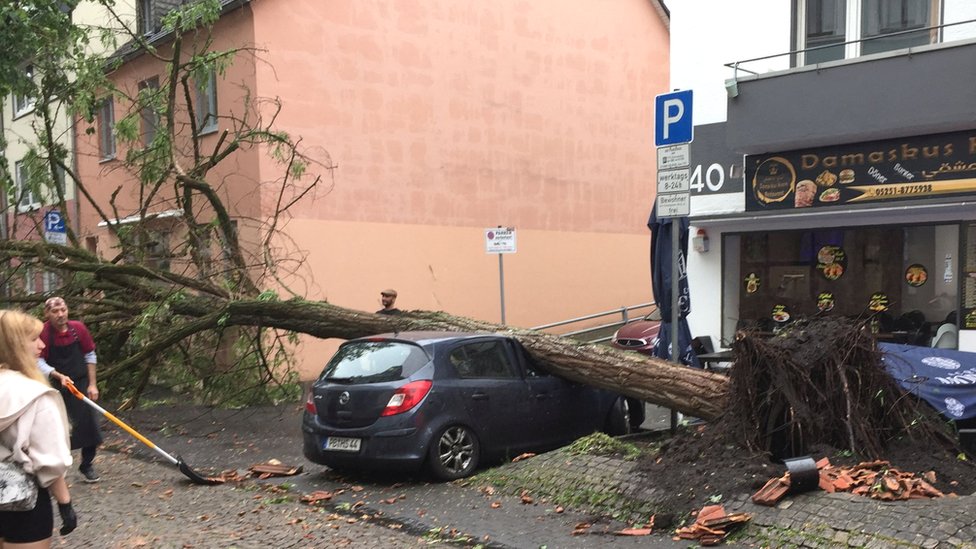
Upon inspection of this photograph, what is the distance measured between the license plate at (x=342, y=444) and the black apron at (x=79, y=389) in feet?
6.87

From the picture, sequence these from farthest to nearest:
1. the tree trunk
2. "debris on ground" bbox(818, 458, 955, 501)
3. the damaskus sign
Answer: the damaskus sign → the tree trunk → "debris on ground" bbox(818, 458, 955, 501)

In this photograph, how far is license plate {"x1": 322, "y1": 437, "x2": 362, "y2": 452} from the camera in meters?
8.09

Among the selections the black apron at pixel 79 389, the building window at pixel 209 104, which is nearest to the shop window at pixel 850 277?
the black apron at pixel 79 389

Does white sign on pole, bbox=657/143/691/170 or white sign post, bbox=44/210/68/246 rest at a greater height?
white sign on pole, bbox=657/143/691/170

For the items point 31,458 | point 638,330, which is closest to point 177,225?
point 638,330

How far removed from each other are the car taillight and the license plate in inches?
15.4

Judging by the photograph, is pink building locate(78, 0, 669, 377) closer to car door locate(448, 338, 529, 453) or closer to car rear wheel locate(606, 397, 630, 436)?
car door locate(448, 338, 529, 453)

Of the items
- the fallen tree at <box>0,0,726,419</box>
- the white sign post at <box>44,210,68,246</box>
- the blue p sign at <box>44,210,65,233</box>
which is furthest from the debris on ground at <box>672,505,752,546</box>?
the blue p sign at <box>44,210,65,233</box>

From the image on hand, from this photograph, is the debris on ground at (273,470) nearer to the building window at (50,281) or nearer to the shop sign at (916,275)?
the building window at (50,281)

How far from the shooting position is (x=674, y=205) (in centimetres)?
790

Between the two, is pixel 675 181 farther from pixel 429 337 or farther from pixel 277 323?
pixel 277 323

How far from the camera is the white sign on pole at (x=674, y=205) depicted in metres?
7.84

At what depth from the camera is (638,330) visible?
14594 millimetres

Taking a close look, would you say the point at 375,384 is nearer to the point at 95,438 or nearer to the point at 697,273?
the point at 95,438
